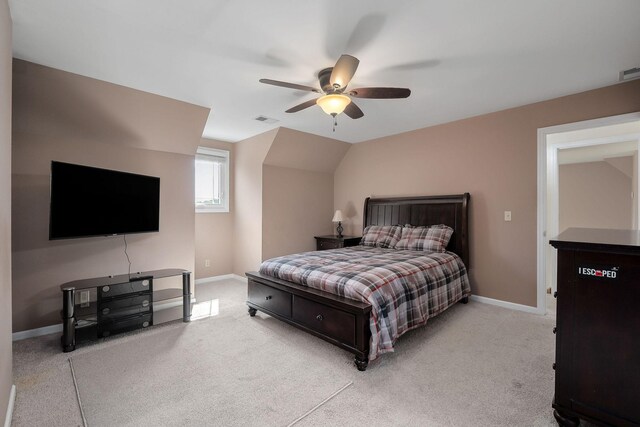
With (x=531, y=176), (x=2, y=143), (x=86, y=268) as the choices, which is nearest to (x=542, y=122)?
(x=531, y=176)

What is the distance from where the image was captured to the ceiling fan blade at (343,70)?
211cm

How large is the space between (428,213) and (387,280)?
2.16 m

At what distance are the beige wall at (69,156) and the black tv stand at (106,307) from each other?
0.37 m

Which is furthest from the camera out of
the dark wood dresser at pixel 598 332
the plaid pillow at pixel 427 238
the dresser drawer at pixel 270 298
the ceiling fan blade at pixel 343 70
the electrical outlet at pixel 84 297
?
the plaid pillow at pixel 427 238

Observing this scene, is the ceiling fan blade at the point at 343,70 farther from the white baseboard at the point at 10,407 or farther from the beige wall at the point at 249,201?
the white baseboard at the point at 10,407

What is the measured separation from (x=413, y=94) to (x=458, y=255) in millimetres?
2222

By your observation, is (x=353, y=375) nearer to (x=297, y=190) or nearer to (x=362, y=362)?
(x=362, y=362)

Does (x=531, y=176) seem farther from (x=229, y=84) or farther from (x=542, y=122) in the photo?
(x=229, y=84)

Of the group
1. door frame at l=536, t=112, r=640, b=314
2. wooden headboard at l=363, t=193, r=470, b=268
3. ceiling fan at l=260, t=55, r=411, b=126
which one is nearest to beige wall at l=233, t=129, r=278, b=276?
wooden headboard at l=363, t=193, r=470, b=268

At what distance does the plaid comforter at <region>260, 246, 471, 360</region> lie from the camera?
2.41 meters

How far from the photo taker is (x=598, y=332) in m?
1.52

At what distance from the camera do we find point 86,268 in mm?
3242

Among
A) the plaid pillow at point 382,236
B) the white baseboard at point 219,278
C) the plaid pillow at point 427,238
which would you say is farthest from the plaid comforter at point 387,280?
the white baseboard at point 219,278

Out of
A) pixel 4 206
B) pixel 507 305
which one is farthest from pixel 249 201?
pixel 507 305
